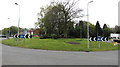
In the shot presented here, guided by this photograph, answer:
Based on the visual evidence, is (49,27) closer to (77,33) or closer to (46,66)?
(77,33)

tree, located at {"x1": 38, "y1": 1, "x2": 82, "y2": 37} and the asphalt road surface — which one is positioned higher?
tree, located at {"x1": 38, "y1": 1, "x2": 82, "y2": 37}

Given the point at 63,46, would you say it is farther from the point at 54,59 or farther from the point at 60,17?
the point at 60,17

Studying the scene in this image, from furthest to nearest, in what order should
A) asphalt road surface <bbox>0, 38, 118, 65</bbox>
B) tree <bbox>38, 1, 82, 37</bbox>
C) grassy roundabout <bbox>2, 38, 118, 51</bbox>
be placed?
1. tree <bbox>38, 1, 82, 37</bbox>
2. grassy roundabout <bbox>2, 38, 118, 51</bbox>
3. asphalt road surface <bbox>0, 38, 118, 65</bbox>

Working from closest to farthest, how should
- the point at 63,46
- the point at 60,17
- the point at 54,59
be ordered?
the point at 54,59 → the point at 63,46 → the point at 60,17

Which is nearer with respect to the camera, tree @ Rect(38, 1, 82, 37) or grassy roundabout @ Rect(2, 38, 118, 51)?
grassy roundabout @ Rect(2, 38, 118, 51)

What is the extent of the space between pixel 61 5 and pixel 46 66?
39346 millimetres

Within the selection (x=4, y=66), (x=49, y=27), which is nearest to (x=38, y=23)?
(x=49, y=27)

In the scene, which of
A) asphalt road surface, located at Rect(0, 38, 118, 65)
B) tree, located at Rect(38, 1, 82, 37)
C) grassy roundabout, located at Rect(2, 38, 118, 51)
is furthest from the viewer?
tree, located at Rect(38, 1, 82, 37)

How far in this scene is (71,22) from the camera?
152 feet

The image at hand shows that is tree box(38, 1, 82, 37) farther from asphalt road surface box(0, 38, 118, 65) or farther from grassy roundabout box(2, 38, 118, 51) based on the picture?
asphalt road surface box(0, 38, 118, 65)

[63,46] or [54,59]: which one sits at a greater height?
[54,59]

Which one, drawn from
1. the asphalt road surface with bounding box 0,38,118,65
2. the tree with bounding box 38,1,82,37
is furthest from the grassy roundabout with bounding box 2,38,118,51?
the tree with bounding box 38,1,82,37

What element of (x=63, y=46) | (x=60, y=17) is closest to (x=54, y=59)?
(x=63, y=46)

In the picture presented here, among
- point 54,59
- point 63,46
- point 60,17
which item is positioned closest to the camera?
point 54,59
